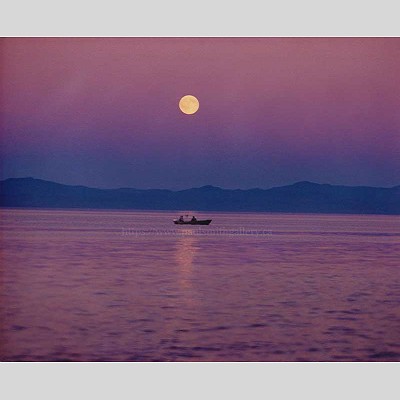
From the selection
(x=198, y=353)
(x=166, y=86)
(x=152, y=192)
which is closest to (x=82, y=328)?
(x=198, y=353)

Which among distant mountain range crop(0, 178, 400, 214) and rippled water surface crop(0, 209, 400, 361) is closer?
rippled water surface crop(0, 209, 400, 361)

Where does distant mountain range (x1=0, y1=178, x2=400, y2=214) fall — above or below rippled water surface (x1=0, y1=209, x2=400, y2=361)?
above

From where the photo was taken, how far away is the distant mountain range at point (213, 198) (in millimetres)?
5641

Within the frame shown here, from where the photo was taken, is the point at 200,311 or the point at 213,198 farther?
the point at 213,198

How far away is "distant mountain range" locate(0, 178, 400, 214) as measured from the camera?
18.5 ft

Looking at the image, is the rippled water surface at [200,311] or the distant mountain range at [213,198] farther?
the distant mountain range at [213,198]

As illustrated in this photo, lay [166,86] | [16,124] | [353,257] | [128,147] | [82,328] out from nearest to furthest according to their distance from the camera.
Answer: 1. [82,328]
2. [16,124]
3. [166,86]
4. [128,147]
5. [353,257]

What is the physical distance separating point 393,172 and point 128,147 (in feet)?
8.29

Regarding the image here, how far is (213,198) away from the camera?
823 cm

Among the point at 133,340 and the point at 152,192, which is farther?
the point at 152,192

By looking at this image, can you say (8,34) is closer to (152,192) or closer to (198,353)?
(198,353)

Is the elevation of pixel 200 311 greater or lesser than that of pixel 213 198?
lesser

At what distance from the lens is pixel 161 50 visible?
15.5 ft

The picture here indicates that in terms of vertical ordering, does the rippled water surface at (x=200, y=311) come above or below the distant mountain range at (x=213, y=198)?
below
